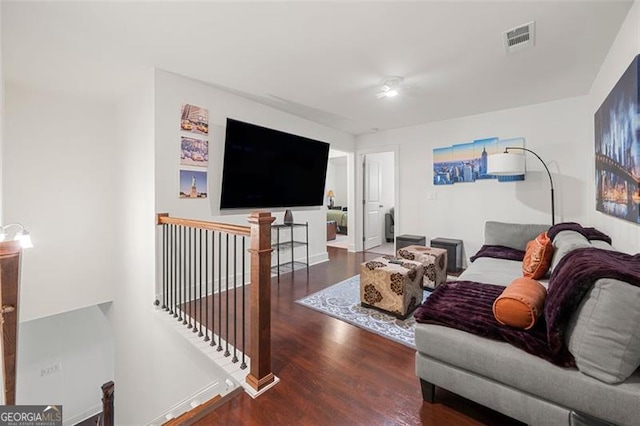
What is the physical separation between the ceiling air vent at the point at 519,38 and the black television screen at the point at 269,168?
266cm

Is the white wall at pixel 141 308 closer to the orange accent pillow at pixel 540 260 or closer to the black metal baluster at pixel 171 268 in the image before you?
the black metal baluster at pixel 171 268

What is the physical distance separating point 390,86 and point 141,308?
12.4 feet

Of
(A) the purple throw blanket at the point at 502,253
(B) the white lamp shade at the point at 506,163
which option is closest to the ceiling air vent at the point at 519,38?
(B) the white lamp shade at the point at 506,163

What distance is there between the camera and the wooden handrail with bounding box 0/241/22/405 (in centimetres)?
162

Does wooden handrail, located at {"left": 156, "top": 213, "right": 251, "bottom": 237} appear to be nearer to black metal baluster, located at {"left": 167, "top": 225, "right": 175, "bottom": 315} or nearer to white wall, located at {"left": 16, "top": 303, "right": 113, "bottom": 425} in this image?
black metal baluster, located at {"left": 167, "top": 225, "right": 175, "bottom": 315}

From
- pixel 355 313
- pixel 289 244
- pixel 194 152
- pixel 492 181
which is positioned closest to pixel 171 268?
pixel 194 152

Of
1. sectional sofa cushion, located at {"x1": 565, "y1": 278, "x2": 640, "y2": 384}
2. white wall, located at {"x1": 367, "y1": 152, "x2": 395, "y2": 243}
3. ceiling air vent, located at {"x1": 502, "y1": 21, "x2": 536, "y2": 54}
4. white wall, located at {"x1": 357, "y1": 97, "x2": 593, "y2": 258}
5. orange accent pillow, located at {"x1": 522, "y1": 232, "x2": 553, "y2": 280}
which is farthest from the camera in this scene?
white wall, located at {"x1": 367, "y1": 152, "x2": 395, "y2": 243}

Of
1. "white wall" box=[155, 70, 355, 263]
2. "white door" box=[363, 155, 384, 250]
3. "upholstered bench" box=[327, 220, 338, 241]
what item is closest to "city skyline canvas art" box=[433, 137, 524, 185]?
"white door" box=[363, 155, 384, 250]

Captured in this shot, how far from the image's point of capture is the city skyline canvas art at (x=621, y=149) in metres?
1.81

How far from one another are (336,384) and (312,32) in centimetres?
257

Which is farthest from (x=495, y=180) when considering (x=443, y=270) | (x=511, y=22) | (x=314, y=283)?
(x=314, y=283)

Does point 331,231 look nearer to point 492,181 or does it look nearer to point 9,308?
Result: point 492,181

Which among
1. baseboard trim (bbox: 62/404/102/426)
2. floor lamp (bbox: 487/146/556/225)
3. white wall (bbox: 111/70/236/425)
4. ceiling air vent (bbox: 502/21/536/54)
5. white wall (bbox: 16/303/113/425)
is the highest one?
ceiling air vent (bbox: 502/21/536/54)

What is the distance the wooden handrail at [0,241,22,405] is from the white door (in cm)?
512
